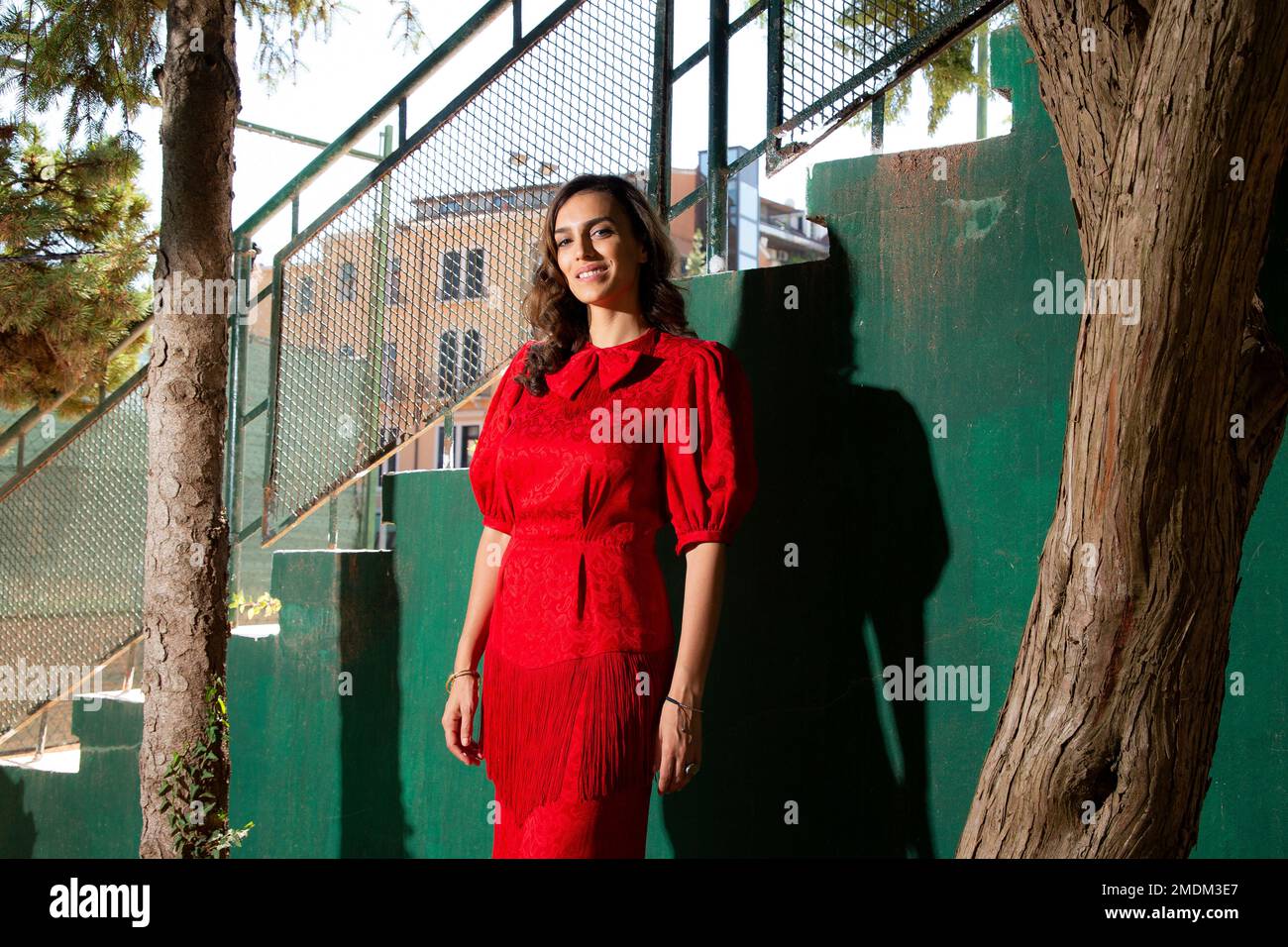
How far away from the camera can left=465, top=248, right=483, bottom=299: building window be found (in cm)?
465

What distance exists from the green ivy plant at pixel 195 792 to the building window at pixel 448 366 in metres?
1.47

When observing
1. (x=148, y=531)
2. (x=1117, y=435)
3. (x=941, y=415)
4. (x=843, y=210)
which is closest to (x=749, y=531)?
(x=941, y=415)

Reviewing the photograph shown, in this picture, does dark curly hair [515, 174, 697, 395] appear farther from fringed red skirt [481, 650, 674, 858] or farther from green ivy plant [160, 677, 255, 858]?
green ivy plant [160, 677, 255, 858]

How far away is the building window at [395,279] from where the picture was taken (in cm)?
495

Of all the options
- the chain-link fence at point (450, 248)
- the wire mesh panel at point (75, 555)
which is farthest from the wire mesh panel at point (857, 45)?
the wire mesh panel at point (75, 555)

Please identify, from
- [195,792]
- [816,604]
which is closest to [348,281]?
[195,792]

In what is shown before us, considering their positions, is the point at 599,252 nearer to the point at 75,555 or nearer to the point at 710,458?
the point at 710,458

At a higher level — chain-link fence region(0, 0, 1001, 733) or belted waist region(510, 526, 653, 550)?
chain-link fence region(0, 0, 1001, 733)

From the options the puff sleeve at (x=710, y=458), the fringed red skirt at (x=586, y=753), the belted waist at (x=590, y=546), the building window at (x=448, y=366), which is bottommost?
the fringed red skirt at (x=586, y=753)

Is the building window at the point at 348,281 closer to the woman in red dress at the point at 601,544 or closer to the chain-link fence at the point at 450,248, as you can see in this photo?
the chain-link fence at the point at 450,248

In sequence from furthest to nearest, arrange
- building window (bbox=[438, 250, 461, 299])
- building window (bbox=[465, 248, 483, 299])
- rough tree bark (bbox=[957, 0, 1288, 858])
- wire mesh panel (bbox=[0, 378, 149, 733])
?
wire mesh panel (bbox=[0, 378, 149, 733]) → building window (bbox=[438, 250, 461, 299]) → building window (bbox=[465, 248, 483, 299]) → rough tree bark (bbox=[957, 0, 1288, 858])

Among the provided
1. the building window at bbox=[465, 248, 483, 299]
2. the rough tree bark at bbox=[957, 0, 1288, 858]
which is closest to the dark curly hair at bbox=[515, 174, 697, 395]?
the building window at bbox=[465, 248, 483, 299]

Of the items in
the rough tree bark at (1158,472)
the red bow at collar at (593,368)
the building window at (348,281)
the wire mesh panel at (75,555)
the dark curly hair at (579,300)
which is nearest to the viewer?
the rough tree bark at (1158,472)
